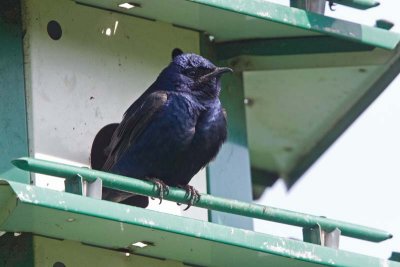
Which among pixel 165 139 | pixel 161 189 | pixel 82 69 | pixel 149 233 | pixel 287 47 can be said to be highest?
pixel 287 47

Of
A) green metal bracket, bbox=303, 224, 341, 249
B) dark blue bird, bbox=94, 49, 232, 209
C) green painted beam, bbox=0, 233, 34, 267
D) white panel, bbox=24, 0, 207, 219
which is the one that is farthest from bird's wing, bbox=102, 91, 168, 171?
green metal bracket, bbox=303, 224, 341, 249

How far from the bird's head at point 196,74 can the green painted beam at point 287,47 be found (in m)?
0.31

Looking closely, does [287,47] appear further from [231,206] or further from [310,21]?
[231,206]

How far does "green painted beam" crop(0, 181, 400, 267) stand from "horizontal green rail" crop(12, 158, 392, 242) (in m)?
0.11

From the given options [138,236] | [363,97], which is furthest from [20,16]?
[363,97]

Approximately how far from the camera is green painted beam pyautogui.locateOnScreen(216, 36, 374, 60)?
8.46 m

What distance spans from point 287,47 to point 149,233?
1707mm

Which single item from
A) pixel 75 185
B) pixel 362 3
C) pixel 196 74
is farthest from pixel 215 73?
pixel 75 185

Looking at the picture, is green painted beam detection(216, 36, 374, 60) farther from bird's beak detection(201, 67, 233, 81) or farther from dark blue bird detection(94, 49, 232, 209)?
dark blue bird detection(94, 49, 232, 209)

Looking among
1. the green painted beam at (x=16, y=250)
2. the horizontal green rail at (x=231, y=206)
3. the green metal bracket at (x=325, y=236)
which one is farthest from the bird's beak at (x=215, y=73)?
the green painted beam at (x=16, y=250)

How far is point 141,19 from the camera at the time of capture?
823 centimetres

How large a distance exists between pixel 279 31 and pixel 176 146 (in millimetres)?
765

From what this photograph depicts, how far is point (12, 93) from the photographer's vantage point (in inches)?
300

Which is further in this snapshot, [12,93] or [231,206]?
[12,93]
